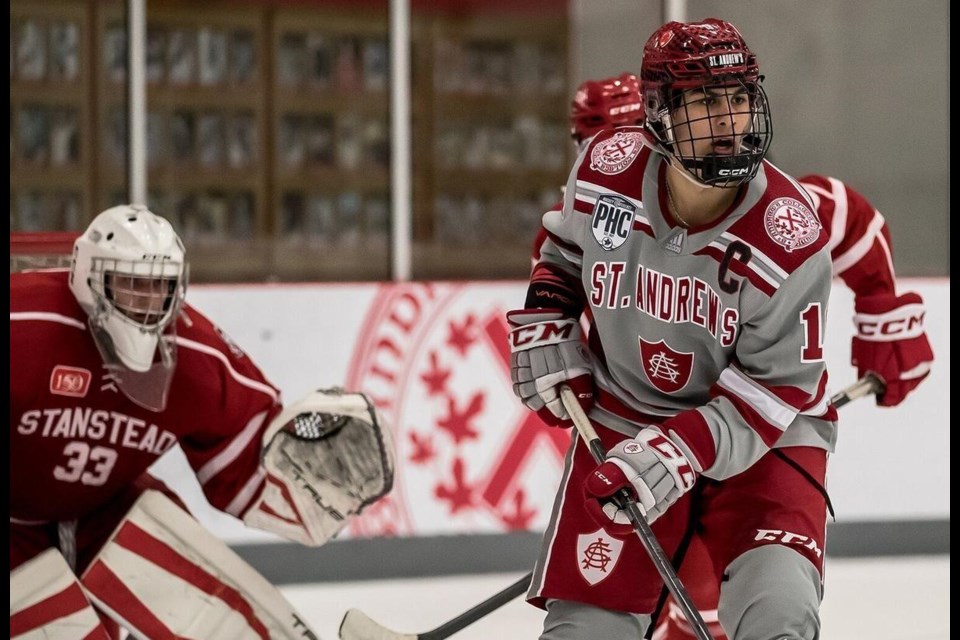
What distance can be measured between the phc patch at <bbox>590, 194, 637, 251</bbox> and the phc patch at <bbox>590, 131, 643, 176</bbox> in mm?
52

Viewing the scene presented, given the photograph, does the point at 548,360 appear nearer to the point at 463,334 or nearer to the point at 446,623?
the point at 446,623

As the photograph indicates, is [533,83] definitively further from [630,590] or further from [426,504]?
[630,590]

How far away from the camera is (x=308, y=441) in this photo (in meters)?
2.53

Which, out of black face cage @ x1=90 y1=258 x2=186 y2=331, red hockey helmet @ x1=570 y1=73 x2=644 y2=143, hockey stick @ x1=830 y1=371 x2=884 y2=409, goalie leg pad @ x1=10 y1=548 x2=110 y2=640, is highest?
red hockey helmet @ x1=570 y1=73 x2=644 y2=143

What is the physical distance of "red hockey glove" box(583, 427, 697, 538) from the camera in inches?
72.0

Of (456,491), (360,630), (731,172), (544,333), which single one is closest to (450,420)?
(456,491)

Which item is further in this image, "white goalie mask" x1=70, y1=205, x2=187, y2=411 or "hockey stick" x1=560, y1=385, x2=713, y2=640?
"white goalie mask" x1=70, y1=205, x2=187, y2=411

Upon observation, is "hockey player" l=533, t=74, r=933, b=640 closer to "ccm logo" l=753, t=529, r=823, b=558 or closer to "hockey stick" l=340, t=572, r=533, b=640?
"hockey stick" l=340, t=572, r=533, b=640

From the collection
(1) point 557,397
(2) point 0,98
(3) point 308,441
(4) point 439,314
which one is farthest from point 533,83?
(1) point 557,397

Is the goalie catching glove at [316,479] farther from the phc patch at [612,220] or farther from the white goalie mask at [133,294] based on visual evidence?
the phc patch at [612,220]

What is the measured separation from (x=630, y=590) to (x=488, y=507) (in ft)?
6.02

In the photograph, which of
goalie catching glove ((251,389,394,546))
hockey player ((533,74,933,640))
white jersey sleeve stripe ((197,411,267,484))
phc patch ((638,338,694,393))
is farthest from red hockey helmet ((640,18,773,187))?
white jersey sleeve stripe ((197,411,267,484))

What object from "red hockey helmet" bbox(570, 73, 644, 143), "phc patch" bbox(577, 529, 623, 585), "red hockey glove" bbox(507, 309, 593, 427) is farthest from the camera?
"red hockey helmet" bbox(570, 73, 644, 143)

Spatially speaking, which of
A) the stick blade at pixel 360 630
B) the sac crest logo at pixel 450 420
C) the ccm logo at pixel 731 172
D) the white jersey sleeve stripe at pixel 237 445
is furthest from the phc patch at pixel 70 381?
the sac crest logo at pixel 450 420
